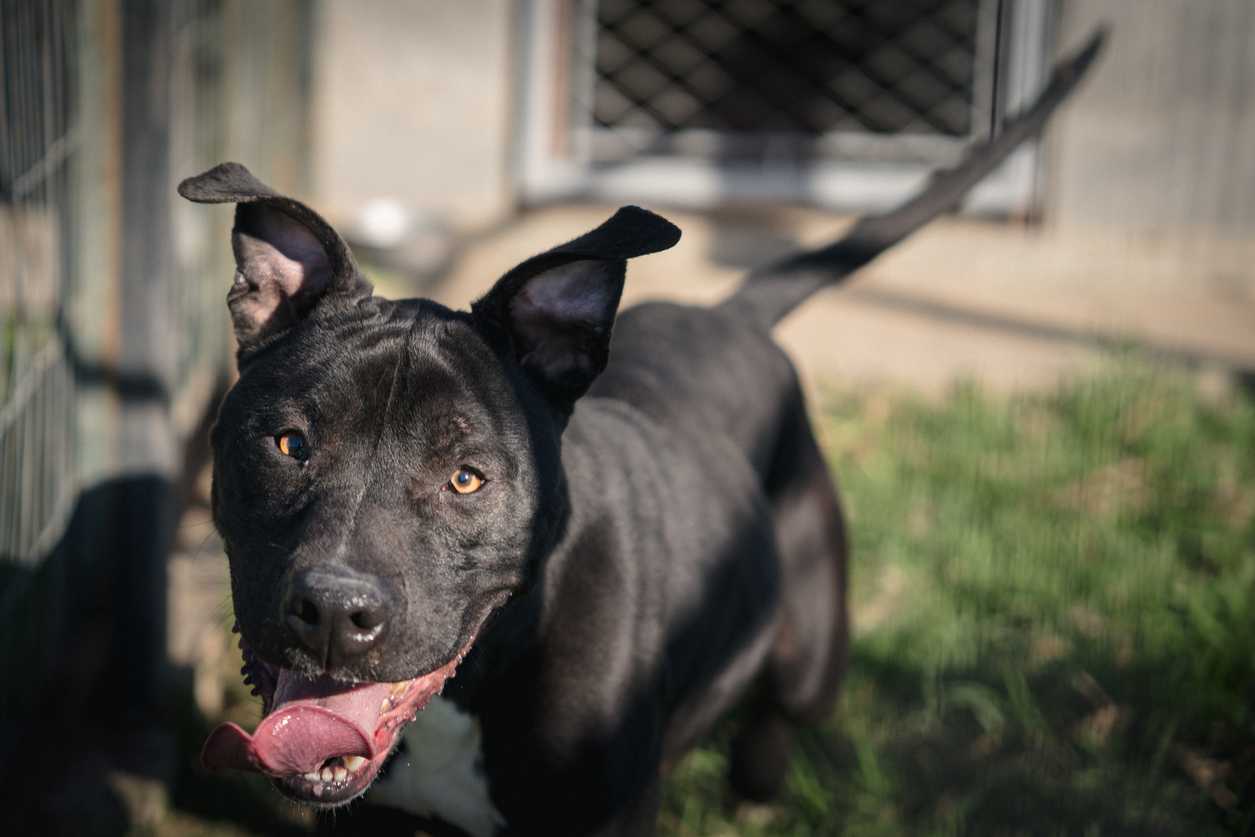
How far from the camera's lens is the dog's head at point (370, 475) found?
1784mm

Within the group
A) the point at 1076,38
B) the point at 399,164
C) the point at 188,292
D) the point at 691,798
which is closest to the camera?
the point at 691,798

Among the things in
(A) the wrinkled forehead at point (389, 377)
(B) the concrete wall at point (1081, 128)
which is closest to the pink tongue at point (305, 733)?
(A) the wrinkled forehead at point (389, 377)

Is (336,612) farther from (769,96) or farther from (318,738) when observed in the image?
(769,96)

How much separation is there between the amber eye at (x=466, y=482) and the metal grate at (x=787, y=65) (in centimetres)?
798

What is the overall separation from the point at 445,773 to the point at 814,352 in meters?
3.89

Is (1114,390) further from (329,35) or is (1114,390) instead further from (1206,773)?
(329,35)

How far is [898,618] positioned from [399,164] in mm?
4751

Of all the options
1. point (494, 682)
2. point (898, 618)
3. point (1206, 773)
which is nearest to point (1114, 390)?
point (898, 618)

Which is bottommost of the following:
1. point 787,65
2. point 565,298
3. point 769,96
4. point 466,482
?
point 466,482

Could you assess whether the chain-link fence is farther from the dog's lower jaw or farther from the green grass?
the green grass

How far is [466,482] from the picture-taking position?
1.95m

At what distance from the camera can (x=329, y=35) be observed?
685 cm

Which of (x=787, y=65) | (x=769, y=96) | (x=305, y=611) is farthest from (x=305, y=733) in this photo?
(x=787, y=65)

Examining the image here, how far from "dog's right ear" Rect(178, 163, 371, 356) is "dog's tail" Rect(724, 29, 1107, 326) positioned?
55.1 inches
